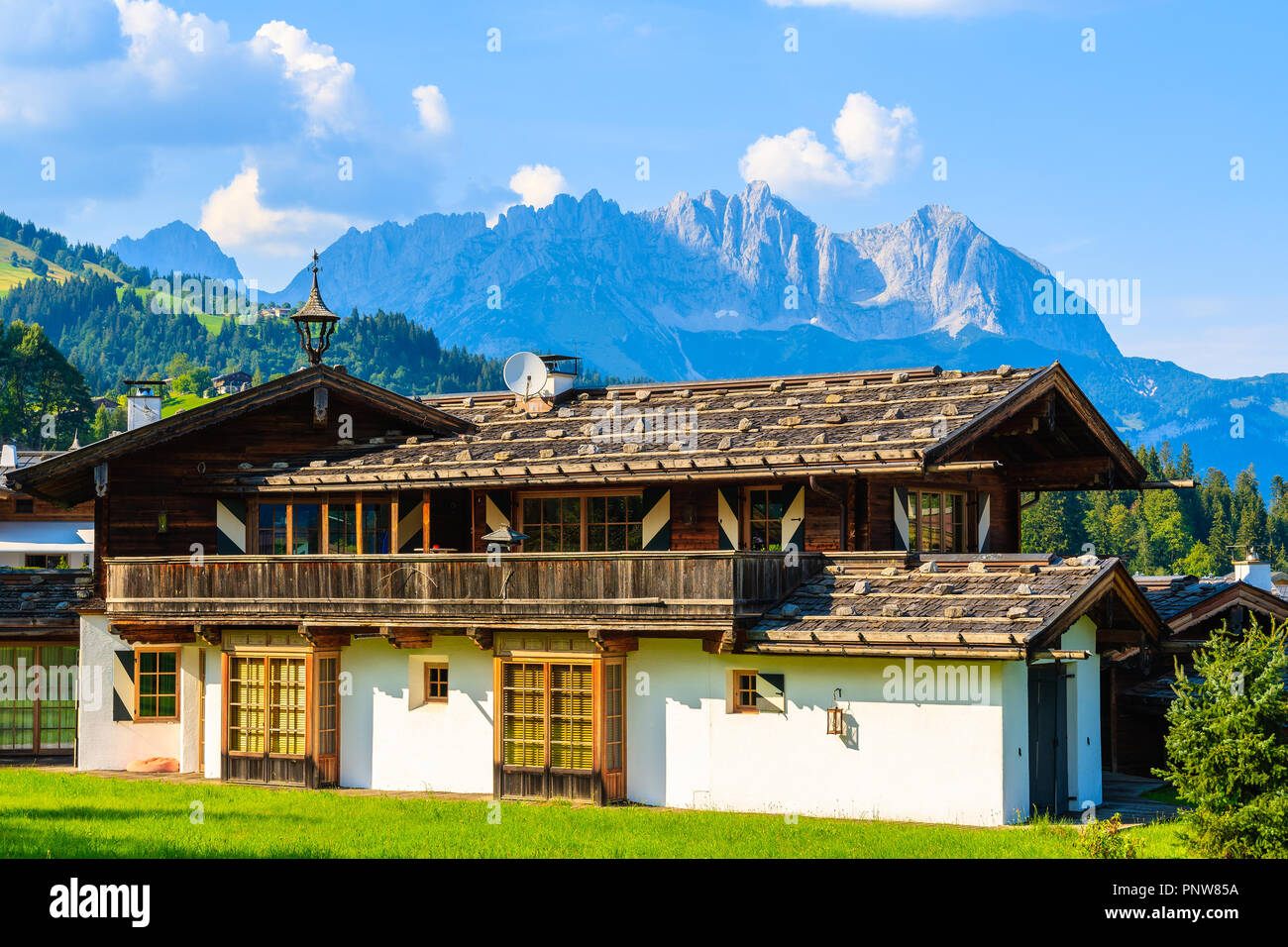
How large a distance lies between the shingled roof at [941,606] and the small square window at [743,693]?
43.3 inches

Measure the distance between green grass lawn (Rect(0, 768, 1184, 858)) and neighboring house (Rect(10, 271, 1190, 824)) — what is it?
3.99ft

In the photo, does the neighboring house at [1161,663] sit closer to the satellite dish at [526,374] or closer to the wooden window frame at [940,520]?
the wooden window frame at [940,520]

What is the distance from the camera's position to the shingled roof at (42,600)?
2961 cm

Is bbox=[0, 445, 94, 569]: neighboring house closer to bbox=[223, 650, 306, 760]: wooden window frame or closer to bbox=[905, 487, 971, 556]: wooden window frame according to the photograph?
bbox=[223, 650, 306, 760]: wooden window frame

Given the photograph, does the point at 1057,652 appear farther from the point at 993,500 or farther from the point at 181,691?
the point at 181,691

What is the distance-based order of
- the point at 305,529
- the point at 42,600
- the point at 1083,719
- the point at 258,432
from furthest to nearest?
the point at 42,600, the point at 258,432, the point at 305,529, the point at 1083,719

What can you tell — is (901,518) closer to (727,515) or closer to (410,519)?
(727,515)

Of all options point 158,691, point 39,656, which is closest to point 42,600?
point 39,656

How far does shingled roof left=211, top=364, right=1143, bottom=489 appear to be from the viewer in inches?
953

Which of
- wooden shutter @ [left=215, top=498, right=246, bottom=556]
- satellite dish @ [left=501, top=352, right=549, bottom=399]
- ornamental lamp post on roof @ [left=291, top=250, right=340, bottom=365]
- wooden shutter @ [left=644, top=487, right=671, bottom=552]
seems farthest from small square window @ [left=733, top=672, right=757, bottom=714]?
ornamental lamp post on roof @ [left=291, top=250, right=340, bottom=365]

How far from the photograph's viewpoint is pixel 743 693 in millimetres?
24062

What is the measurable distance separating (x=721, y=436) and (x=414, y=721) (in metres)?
7.52

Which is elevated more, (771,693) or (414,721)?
(771,693)

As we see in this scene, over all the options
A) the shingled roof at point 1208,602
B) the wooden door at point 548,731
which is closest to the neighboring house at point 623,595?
the wooden door at point 548,731
